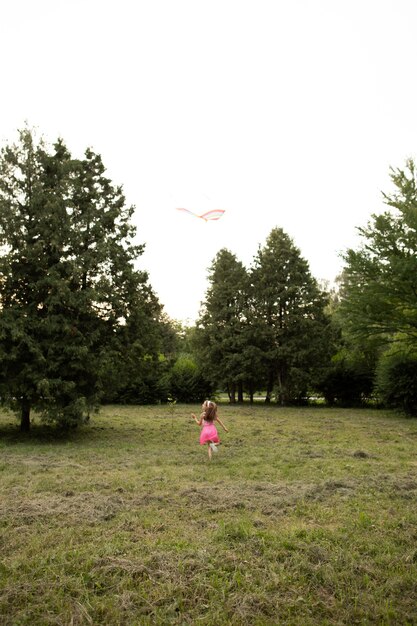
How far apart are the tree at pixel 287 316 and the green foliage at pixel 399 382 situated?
6528 millimetres

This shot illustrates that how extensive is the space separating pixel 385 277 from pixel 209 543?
16.3 m

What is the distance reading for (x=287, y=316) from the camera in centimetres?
3278

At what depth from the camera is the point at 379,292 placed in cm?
1864

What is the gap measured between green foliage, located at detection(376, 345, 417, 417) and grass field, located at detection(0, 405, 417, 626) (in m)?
15.5

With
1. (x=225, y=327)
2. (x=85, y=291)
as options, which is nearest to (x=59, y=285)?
(x=85, y=291)

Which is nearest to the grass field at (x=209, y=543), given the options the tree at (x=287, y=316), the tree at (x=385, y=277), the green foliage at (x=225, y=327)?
the tree at (x=385, y=277)

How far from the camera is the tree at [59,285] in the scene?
549 inches

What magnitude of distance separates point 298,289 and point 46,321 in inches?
878

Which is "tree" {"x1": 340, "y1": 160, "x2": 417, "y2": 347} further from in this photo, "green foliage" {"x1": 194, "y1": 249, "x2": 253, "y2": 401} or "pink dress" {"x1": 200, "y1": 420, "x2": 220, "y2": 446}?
"green foliage" {"x1": 194, "y1": 249, "x2": 253, "y2": 401}

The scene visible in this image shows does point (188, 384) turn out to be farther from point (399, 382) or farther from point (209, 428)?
point (209, 428)

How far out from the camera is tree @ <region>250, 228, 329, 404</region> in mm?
32062

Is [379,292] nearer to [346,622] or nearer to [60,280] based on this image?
[60,280]

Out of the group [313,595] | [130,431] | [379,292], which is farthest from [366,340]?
[313,595]

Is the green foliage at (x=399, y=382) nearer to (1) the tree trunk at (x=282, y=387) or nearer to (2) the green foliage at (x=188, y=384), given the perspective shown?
(1) the tree trunk at (x=282, y=387)
